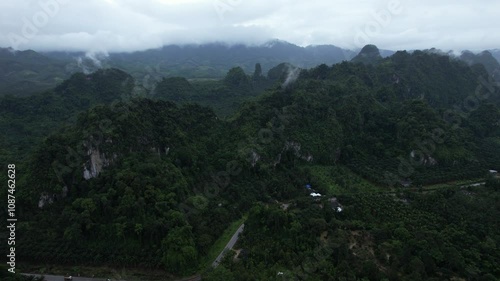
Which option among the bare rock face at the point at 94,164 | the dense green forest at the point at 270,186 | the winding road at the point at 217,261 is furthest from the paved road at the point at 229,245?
the bare rock face at the point at 94,164

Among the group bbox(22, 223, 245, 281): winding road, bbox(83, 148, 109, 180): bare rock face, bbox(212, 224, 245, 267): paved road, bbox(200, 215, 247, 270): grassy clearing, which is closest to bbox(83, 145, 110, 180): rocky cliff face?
bbox(83, 148, 109, 180): bare rock face

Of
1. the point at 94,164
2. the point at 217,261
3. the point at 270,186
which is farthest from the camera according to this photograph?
the point at 270,186

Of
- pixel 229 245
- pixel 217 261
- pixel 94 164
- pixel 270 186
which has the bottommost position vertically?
pixel 217 261

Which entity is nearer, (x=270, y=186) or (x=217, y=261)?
(x=217, y=261)

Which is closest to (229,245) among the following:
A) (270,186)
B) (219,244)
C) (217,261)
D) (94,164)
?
(219,244)

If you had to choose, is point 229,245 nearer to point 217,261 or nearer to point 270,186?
point 217,261

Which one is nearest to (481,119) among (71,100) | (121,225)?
(121,225)

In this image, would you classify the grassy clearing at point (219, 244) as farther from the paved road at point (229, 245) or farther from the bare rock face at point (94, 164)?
the bare rock face at point (94, 164)
